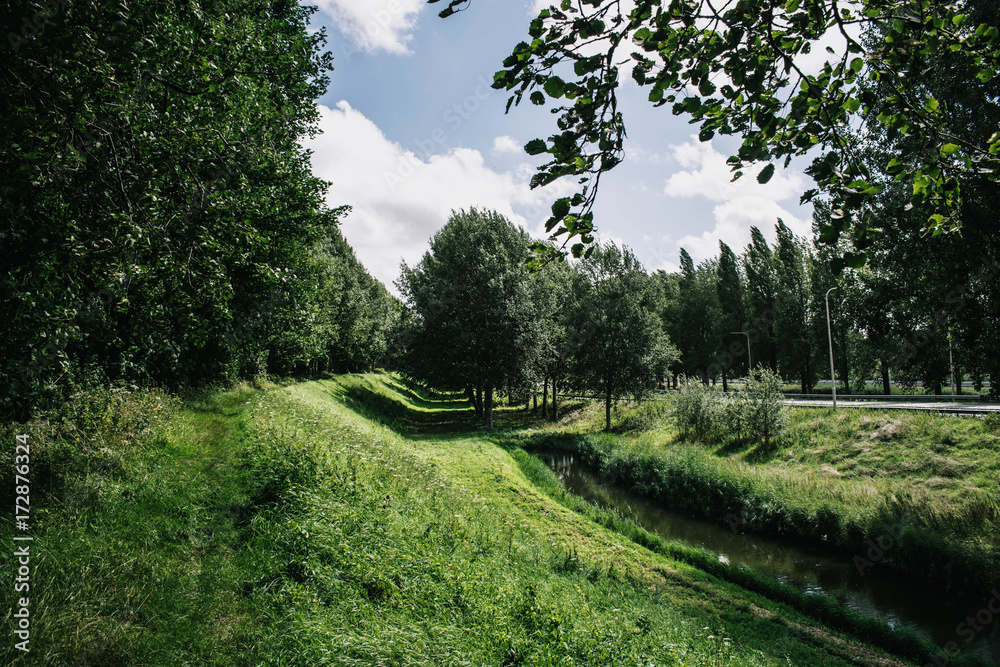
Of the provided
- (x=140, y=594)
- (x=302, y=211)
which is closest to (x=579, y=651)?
(x=140, y=594)

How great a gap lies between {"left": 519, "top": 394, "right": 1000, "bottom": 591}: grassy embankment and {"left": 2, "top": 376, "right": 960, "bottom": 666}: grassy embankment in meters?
5.21

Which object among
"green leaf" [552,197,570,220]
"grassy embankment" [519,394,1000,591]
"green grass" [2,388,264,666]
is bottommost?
"grassy embankment" [519,394,1000,591]

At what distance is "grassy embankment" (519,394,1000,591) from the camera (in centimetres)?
1125

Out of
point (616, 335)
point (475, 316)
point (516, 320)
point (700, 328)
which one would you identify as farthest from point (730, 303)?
point (475, 316)

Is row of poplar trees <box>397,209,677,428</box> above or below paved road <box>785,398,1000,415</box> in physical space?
above

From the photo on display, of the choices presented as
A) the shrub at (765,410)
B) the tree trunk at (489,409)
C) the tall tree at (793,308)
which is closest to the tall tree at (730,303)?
the tall tree at (793,308)

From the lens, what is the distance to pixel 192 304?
4.25m

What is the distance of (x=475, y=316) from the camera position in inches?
997

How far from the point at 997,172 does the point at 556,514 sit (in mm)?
11788

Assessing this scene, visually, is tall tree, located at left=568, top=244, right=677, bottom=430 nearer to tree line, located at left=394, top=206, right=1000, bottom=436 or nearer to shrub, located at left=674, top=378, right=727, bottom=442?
tree line, located at left=394, top=206, right=1000, bottom=436

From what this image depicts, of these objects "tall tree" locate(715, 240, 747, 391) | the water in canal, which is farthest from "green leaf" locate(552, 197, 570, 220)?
"tall tree" locate(715, 240, 747, 391)

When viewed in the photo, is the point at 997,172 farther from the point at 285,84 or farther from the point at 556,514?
the point at 285,84

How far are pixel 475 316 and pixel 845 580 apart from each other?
19094 mm

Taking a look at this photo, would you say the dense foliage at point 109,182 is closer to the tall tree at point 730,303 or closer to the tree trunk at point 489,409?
the tree trunk at point 489,409
